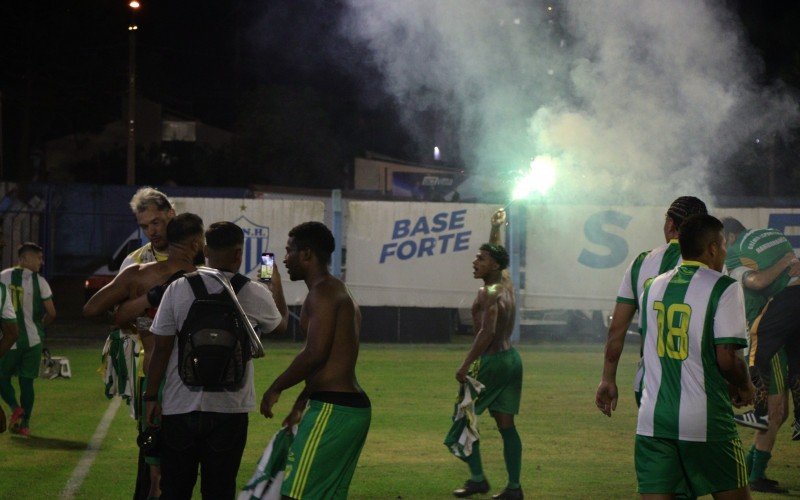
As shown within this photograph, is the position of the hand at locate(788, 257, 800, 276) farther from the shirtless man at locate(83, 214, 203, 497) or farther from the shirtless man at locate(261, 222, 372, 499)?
the shirtless man at locate(83, 214, 203, 497)

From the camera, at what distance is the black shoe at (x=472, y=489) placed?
848 centimetres

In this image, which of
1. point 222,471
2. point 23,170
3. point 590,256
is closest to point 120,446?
point 222,471

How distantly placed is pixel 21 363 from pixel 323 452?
7574 millimetres

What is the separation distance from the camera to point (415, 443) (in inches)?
427

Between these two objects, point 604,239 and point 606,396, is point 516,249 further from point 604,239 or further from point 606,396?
point 606,396

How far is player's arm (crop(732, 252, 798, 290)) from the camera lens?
875cm

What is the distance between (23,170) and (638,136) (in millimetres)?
35801

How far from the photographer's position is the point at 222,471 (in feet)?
18.8

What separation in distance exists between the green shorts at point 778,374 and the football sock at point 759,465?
0.56 m

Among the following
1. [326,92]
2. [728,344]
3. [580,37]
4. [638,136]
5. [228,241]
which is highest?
[326,92]

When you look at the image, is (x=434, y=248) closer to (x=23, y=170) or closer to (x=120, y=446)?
(x=120, y=446)

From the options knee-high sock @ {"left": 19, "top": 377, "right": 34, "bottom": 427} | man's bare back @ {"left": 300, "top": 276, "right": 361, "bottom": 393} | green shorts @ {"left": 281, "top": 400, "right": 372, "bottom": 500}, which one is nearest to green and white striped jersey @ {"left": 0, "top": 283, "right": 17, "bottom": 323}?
knee-high sock @ {"left": 19, "top": 377, "right": 34, "bottom": 427}

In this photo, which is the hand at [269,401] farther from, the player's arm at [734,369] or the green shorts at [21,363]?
the green shorts at [21,363]

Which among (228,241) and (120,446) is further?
(120,446)
